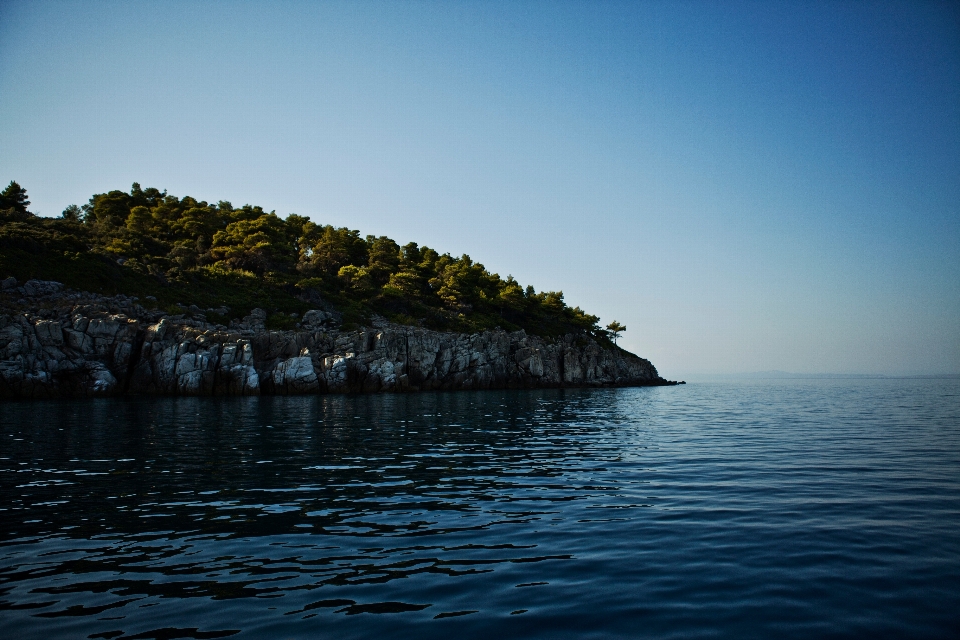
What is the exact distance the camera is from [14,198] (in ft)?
301

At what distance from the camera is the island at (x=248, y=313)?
5178cm

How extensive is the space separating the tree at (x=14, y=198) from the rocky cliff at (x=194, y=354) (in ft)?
150

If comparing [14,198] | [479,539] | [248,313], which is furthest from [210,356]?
[14,198]

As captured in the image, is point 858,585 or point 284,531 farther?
point 284,531

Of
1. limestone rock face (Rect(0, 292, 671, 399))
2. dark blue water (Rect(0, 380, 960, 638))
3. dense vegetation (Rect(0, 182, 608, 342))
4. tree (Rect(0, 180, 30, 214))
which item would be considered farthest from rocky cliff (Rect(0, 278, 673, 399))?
tree (Rect(0, 180, 30, 214))

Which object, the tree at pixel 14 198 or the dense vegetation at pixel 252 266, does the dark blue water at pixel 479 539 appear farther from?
the tree at pixel 14 198

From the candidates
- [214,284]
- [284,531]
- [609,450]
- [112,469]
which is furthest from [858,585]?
[214,284]

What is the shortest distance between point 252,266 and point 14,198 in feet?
128

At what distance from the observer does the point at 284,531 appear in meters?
11.1

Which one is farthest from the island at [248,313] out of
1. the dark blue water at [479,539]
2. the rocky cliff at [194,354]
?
the dark blue water at [479,539]

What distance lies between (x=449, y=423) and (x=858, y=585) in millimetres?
24813

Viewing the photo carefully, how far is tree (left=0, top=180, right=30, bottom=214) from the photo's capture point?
8910 cm

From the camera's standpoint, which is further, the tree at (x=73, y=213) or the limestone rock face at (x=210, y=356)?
the tree at (x=73, y=213)

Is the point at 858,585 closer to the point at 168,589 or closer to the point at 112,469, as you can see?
the point at 168,589
